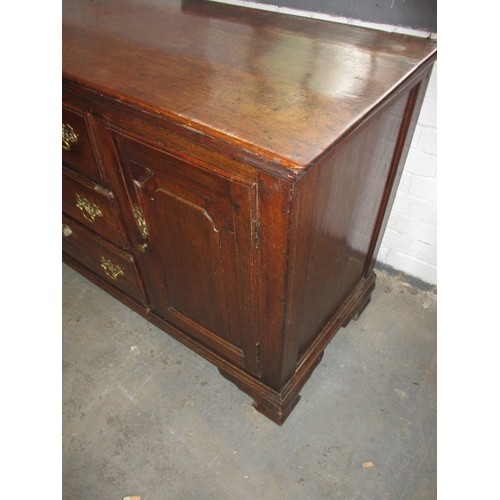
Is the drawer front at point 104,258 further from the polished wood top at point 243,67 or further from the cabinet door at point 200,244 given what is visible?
the polished wood top at point 243,67

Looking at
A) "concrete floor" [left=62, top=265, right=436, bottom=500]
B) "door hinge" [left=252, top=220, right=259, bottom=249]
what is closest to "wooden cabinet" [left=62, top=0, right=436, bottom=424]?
"door hinge" [left=252, top=220, right=259, bottom=249]

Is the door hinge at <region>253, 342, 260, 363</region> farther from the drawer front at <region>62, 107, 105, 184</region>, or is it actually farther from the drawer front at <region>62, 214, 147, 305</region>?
the drawer front at <region>62, 107, 105, 184</region>

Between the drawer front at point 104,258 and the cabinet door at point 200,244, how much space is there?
102mm

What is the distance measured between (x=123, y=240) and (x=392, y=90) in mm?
842

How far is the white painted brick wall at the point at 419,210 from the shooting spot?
126 centimetres

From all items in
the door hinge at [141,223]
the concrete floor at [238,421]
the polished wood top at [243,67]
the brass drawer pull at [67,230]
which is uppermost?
the polished wood top at [243,67]

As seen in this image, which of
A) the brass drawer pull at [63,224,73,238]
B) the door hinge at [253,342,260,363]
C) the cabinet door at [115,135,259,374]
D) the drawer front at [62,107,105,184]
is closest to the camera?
the cabinet door at [115,135,259,374]

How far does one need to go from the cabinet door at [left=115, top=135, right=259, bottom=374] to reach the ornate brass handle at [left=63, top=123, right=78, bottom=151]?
181mm

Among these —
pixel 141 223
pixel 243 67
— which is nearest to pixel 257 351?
pixel 141 223

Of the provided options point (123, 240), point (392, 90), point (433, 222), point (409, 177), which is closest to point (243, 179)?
point (392, 90)

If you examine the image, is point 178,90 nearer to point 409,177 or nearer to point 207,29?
point 207,29

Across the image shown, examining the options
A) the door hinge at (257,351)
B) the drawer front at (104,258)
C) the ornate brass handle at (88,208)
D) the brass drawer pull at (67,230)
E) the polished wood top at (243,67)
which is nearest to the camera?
the polished wood top at (243,67)

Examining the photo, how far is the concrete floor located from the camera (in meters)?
1.20

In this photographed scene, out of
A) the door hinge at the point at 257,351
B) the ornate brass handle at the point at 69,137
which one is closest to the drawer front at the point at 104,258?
the ornate brass handle at the point at 69,137
